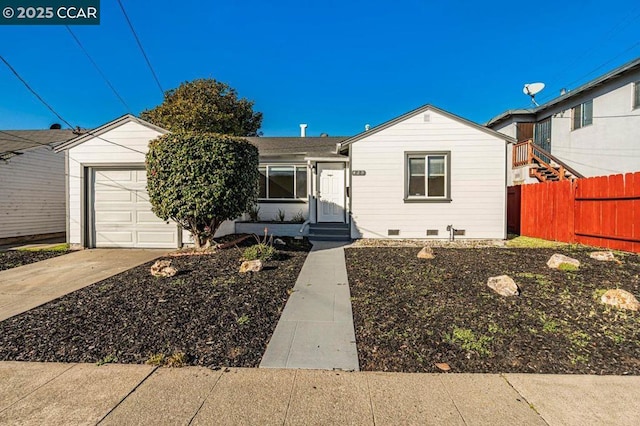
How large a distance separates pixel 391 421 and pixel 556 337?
93.1 inches

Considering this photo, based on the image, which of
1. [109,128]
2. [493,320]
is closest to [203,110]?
[109,128]

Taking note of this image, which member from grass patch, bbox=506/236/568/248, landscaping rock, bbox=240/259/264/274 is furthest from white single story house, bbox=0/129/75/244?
grass patch, bbox=506/236/568/248

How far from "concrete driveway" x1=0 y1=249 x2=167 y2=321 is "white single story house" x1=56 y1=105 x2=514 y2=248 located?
0.94 meters

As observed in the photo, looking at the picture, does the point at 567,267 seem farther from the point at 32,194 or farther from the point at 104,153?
the point at 32,194

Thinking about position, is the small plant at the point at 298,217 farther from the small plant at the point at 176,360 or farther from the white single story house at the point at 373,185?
the small plant at the point at 176,360

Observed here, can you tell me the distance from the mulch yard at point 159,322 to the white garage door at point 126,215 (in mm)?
3440

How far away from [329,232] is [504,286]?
22.6ft

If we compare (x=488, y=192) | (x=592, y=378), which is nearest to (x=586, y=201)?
(x=488, y=192)

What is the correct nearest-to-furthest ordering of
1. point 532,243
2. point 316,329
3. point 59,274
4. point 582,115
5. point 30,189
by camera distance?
point 316,329 < point 59,274 < point 532,243 < point 30,189 < point 582,115

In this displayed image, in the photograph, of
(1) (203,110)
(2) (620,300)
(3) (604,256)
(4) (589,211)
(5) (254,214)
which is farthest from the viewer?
(1) (203,110)

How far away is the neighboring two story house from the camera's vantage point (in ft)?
39.9

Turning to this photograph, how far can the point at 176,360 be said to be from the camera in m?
3.05

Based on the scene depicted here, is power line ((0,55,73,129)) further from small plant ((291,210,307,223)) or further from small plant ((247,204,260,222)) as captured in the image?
small plant ((291,210,307,223))

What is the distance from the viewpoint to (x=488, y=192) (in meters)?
10.2
